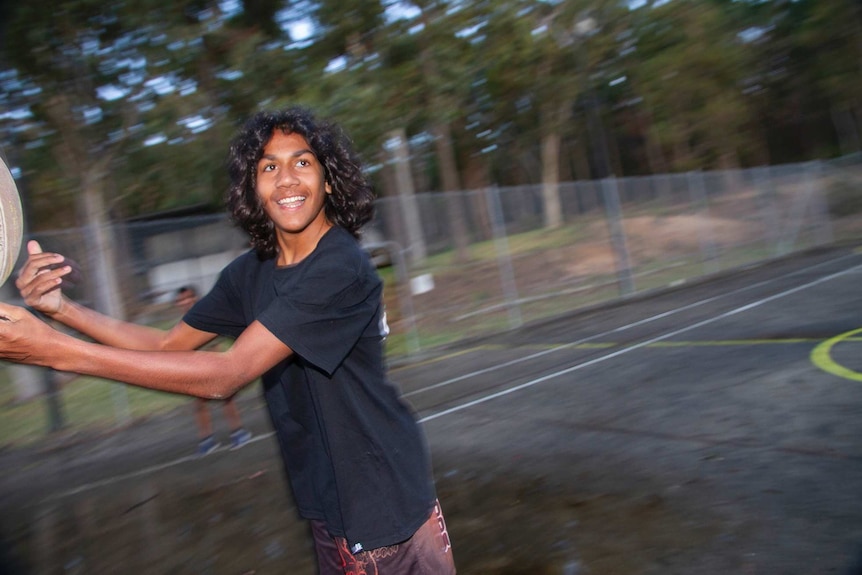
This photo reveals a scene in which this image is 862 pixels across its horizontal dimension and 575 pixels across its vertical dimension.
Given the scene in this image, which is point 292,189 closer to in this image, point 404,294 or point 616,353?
point 616,353

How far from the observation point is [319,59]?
43.0ft

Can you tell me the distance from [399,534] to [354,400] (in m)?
0.36

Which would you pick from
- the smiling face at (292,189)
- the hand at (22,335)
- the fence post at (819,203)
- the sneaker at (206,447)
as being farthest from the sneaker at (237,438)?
the fence post at (819,203)

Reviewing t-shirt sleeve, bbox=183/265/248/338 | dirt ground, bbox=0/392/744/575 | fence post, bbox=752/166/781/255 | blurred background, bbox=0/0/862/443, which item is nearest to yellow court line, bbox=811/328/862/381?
dirt ground, bbox=0/392/744/575

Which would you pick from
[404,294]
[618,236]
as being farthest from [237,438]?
[618,236]

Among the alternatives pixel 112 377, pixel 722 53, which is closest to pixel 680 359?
pixel 112 377

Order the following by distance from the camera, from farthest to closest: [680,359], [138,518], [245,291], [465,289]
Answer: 1. [465,289]
2. [680,359]
3. [138,518]
4. [245,291]

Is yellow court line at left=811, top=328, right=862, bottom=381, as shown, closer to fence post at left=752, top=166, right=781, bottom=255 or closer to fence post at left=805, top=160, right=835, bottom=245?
fence post at left=752, top=166, right=781, bottom=255

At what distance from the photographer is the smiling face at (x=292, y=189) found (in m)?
2.21

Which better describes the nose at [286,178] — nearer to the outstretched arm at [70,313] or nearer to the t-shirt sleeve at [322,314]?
the t-shirt sleeve at [322,314]

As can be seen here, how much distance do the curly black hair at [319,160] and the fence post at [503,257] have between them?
39.7 ft

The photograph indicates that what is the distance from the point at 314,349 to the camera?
197 cm

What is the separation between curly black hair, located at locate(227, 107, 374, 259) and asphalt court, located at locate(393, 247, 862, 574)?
2.56 m

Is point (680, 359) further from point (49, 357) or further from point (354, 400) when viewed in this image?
point (49, 357)
